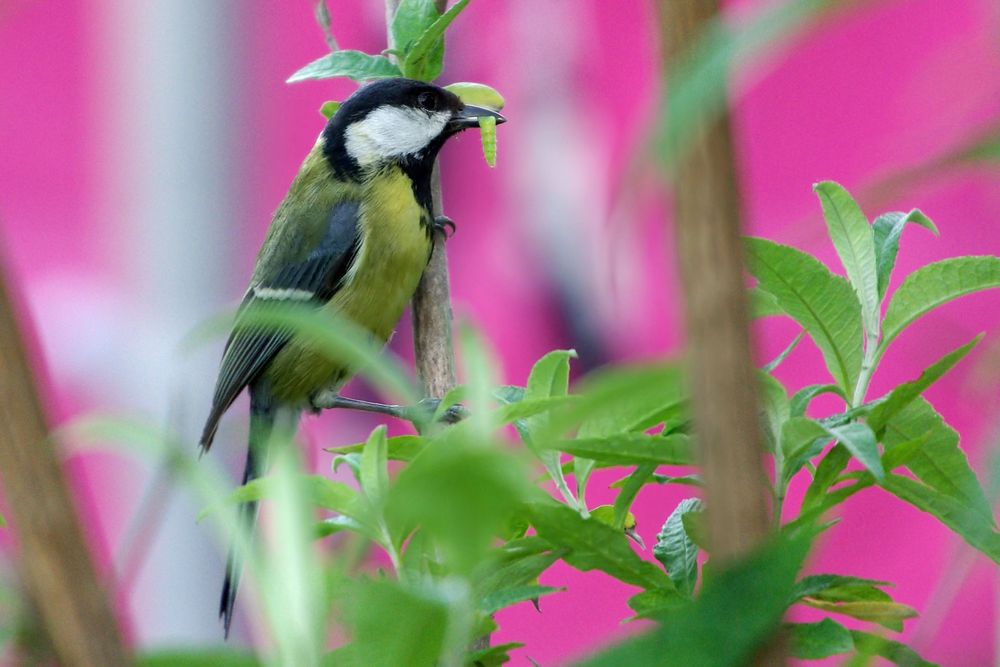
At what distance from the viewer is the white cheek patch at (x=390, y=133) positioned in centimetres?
133

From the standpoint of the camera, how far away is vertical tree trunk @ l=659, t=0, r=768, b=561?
0.62 ft

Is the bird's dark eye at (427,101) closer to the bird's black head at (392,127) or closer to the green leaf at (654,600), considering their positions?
the bird's black head at (392,127)

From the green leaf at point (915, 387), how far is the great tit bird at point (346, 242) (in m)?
0.97

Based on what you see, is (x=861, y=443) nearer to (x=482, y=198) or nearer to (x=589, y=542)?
(x=589, y=542)

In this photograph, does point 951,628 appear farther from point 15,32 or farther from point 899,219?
point 15,32

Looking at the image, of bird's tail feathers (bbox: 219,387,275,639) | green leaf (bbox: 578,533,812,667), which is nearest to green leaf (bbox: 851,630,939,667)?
green leaf (bbox: 578,533,812,667)

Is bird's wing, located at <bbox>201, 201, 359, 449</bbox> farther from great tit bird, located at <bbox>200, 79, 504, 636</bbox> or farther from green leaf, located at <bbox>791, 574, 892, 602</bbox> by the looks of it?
green leaf, located at <bbox>791, 574, 892, 602</bbox>

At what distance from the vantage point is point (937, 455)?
32 cm

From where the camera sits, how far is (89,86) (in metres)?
2.30

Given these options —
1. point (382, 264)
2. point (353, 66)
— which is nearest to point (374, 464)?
point (353, 66)

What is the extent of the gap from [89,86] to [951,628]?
1.74 meters

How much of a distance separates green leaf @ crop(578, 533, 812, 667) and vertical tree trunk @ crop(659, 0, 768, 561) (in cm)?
1

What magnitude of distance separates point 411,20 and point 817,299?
0.24 m

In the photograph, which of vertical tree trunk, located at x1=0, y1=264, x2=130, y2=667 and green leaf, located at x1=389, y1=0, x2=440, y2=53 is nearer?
vertical tree trunk, located at x1=0, y1=264, x2=130, y2=667
